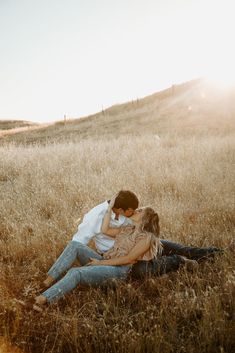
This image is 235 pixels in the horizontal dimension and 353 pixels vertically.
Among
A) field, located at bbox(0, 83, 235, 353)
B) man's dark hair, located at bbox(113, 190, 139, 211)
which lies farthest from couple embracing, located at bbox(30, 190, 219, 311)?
field, located at bbox(0, 83, 235, 353)

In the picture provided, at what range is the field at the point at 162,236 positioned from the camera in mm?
2963

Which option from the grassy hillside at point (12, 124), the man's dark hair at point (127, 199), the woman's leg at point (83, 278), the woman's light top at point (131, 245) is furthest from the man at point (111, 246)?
the grassy hillside at point (12, 124)

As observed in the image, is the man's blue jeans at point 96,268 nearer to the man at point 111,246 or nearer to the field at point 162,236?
the man at point 111,246

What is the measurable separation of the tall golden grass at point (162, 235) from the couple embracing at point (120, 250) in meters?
0.16

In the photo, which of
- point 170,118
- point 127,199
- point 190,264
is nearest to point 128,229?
point 127,199

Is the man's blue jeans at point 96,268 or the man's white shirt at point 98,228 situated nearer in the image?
the man's blue jeans at point 96,268

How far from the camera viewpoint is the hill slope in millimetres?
19828

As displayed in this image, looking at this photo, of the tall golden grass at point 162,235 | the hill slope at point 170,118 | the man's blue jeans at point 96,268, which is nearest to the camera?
the tall golden grass at point 162,235

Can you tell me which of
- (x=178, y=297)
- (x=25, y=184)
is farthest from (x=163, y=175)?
(x=178, y=297)

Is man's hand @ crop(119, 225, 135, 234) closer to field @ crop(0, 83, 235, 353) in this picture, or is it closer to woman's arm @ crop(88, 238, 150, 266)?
woman's arm @ crop(88, 238, 150, 266)

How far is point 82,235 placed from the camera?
4531 millimetres

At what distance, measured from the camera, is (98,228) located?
4562mm

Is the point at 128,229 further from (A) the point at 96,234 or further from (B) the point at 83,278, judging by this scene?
(B) the point at 83,278

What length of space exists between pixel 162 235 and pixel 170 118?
20453 millimetres
